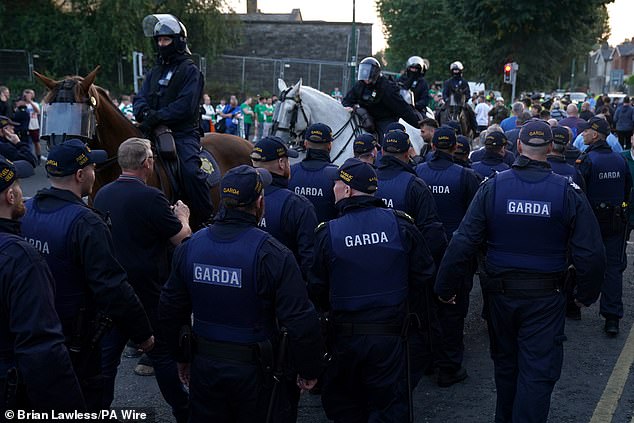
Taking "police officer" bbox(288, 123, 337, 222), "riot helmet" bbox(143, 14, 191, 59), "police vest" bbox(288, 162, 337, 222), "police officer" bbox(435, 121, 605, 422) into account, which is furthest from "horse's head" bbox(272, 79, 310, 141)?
"police officer" bbox(435, 121, 605, 422)

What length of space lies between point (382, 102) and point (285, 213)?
5659 mm

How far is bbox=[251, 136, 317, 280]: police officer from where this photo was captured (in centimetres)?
Answer: 505

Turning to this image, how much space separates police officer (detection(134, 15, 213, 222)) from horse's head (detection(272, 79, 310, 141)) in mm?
2350

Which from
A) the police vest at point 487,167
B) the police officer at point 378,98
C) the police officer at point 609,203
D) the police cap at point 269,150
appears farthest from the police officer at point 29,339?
the police officer at point 378,98

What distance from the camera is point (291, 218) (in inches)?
202

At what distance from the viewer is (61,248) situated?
12.9 feet

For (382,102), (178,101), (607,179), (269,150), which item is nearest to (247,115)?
(382,102)

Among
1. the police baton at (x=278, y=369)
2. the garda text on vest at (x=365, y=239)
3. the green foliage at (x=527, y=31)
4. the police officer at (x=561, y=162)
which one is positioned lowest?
the police baton at (x=278, y=369)

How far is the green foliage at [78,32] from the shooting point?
31438mm

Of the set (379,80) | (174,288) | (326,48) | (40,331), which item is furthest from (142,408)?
(326,48)

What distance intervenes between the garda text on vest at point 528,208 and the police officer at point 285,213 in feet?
4.56

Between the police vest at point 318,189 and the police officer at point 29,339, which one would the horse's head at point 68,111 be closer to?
the police vest at point 318,189

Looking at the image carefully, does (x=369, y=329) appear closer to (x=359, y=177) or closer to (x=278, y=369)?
(x=278, y=369)

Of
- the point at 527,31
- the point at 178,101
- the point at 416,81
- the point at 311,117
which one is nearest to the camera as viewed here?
the point at 178,101
